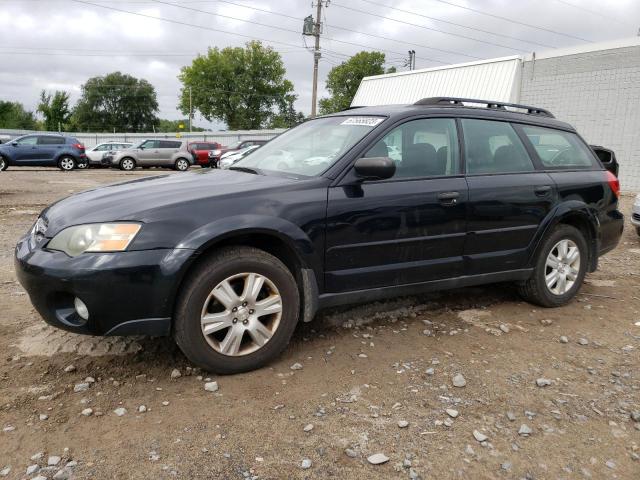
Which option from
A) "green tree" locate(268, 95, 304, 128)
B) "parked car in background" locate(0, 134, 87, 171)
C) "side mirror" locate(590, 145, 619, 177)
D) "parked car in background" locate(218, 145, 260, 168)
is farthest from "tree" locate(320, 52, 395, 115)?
"side mirror" locate(590, 145, 619, 177)

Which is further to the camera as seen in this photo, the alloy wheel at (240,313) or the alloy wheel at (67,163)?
the alloy wheel at (67,163)

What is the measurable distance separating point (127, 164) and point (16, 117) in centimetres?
6388

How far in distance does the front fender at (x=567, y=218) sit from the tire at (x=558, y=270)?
7 centimetres

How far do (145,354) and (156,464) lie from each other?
1161 mm

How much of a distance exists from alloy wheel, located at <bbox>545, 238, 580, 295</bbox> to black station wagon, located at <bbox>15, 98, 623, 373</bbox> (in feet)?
0.05

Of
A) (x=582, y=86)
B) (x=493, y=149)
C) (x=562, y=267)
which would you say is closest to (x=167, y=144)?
(x=582, y=86)

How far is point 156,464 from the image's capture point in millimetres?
2219

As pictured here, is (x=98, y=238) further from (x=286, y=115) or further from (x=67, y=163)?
(x=286, y=115)

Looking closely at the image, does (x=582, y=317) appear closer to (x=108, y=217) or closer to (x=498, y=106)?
(x=498, y=106)

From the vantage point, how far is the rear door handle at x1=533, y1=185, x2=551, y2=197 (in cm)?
410

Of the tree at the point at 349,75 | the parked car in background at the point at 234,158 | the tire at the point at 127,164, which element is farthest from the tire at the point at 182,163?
the tree at the point at 349,75

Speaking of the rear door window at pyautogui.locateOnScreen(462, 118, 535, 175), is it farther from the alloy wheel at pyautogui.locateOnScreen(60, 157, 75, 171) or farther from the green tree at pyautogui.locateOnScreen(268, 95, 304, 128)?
the green tree at pyautogui.locateOnScreen(268, 95, 304, 128)

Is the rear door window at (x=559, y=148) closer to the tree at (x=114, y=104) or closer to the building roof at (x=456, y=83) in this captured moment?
the building roof at (x=456, y=83)

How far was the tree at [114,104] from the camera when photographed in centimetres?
8262
